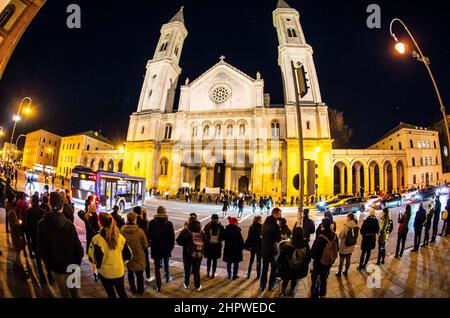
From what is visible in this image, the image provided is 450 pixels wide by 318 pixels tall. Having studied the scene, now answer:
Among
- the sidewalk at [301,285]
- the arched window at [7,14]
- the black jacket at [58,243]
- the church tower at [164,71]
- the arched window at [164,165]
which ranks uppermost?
the church tower at [164,71]

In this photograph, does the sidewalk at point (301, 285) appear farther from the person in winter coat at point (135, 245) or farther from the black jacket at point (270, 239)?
the black jacket at point (270, 239)

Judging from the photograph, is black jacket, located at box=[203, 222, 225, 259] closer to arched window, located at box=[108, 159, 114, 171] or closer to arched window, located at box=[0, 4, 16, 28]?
arched window, located at box=[0, 4, 16, 28]

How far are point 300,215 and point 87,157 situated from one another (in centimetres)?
Result: 4927

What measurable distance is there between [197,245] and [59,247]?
7.97 feet

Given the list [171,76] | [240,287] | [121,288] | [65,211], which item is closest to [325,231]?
[240,287]

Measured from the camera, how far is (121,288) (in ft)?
11.1

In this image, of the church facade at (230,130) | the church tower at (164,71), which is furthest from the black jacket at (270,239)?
the church tower at (164,71)

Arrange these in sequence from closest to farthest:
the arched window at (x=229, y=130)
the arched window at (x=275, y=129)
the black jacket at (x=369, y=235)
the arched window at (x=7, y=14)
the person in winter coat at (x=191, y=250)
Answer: the person in winter coat at (x=191, y=250) < the black jacket at (x=369, y=235) < the arched window at (x=7, y=14) < the arched window at (x=275, y=129) < the arched window at (x=229, y=130)

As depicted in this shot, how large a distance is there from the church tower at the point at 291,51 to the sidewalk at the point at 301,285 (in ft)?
87.8

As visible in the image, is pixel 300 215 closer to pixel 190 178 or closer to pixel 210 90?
pixel 190 178

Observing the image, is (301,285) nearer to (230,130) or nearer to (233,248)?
(233,248)

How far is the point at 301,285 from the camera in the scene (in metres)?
4.84

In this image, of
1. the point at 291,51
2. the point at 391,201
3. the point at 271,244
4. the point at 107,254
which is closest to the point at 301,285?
the point at 271,244

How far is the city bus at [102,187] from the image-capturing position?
12.5 m
